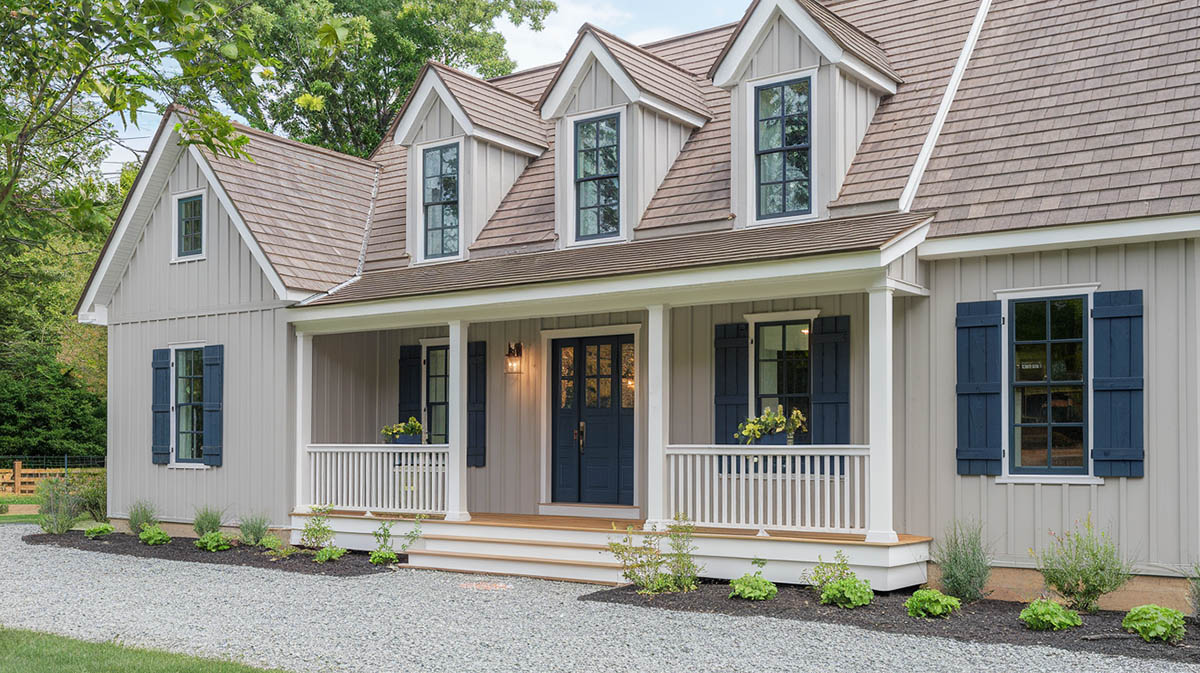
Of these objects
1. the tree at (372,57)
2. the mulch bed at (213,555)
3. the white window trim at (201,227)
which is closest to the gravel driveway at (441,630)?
the mulch bed at (213,555)

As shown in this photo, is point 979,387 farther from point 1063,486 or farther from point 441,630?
point 441,630

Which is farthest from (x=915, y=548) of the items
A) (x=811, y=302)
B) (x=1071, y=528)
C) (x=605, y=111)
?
(x=605, y=111)

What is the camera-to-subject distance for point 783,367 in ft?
38.2

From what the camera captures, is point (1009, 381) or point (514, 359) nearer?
point (1009, 381)

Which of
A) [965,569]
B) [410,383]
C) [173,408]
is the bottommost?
[965,569]

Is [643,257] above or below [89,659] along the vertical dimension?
above

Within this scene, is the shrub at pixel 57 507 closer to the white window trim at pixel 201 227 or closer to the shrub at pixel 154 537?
the shrub at pixel 154 537

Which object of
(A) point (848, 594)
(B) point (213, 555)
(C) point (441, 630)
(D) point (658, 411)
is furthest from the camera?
(B) point (213, 555)

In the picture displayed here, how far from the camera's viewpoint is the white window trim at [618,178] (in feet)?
42.1

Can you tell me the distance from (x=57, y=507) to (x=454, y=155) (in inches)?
297

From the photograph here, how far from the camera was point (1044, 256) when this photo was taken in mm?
9898

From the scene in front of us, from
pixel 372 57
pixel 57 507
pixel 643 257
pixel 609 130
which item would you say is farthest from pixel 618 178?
pixel 372 57

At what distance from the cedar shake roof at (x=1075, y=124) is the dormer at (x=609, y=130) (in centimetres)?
316

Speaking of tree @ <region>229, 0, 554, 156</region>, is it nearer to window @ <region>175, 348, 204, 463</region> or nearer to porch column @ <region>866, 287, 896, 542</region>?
window @ <region>175, 348, 204, 463</region>
